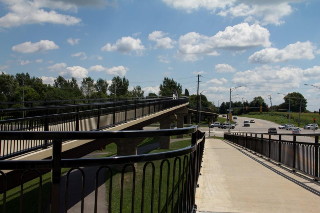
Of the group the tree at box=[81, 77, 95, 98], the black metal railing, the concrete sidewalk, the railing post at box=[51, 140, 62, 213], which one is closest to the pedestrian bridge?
the black metal railing

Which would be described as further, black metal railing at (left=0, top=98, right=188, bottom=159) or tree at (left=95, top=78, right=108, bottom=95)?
tree at (left=95, top=78, right=108, bottom=95)

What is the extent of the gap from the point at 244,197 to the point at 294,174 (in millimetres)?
3838

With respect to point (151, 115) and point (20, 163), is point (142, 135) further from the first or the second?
point (151, 115)

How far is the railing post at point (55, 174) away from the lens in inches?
109

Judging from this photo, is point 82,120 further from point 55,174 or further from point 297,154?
point 55,174

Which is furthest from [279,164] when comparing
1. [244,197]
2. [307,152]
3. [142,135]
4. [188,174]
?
[142,135]

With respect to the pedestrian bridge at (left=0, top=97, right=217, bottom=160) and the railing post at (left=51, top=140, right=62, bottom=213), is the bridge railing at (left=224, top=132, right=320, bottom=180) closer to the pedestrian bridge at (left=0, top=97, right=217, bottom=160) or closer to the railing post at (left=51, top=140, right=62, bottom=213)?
A: the pedestrian bridge at (left=0, top=97, right=217, bottom=160)

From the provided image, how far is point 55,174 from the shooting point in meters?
2.77

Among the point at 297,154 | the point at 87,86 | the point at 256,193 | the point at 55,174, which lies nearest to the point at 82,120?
the point at 297,154

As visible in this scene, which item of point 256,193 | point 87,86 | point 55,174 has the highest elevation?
point 87,86

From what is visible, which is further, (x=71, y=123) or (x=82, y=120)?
(x=82, y=120)

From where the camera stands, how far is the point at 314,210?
622cm

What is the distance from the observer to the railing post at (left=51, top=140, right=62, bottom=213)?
109 inches

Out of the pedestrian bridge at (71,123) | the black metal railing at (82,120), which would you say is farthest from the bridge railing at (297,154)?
the black metal railing at (82,120)
